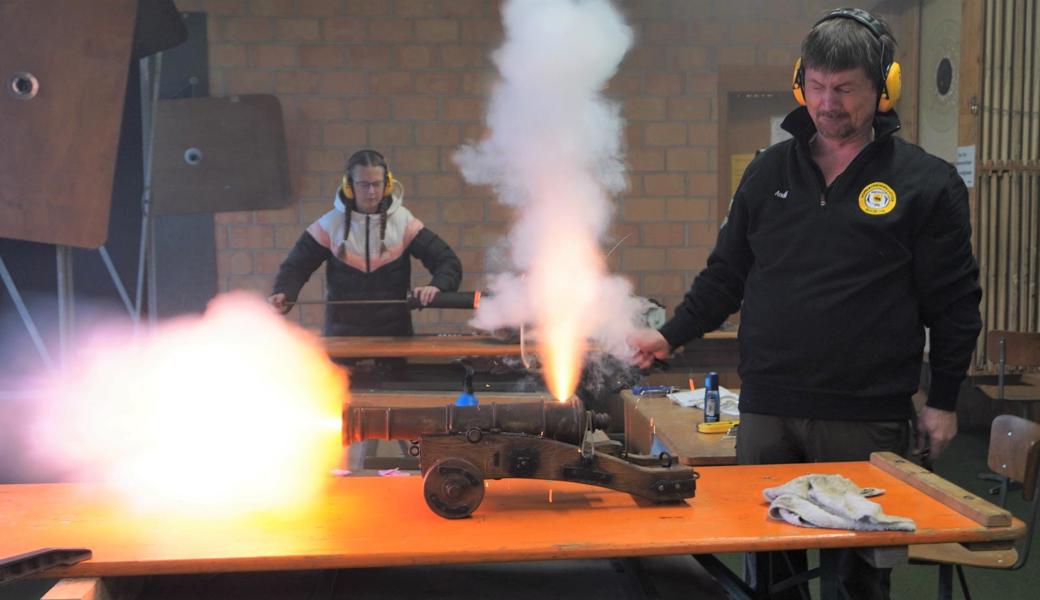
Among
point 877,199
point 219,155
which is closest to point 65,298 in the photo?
point 219,155

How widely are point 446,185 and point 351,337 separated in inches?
67.2

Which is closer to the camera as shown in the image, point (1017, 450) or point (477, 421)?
point (477, 421)

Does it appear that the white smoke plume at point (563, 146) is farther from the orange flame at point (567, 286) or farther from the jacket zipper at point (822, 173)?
the jacket zipper at point (822, 173)

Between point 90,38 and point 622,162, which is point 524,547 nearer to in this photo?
point 90,38

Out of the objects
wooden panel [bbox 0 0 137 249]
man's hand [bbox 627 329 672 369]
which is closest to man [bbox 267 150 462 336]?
wooden panel [bbox 0 0 137 249]

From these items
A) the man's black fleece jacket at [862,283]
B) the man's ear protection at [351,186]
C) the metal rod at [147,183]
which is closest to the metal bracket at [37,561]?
the man's black fleece jacket at [862,283]

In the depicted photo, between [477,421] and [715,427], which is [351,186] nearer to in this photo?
[715,427]

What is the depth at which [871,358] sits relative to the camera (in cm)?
225

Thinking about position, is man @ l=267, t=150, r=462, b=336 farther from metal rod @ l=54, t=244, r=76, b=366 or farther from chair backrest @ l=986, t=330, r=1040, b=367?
chair backrest @ l=986, t=330, r=1040, b=367

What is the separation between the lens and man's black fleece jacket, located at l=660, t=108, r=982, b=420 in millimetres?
2215

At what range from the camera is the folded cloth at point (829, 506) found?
1.80m

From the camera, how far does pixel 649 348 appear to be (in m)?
2.54

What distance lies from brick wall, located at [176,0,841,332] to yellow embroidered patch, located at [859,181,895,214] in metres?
4.77

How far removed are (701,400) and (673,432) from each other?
64cm
